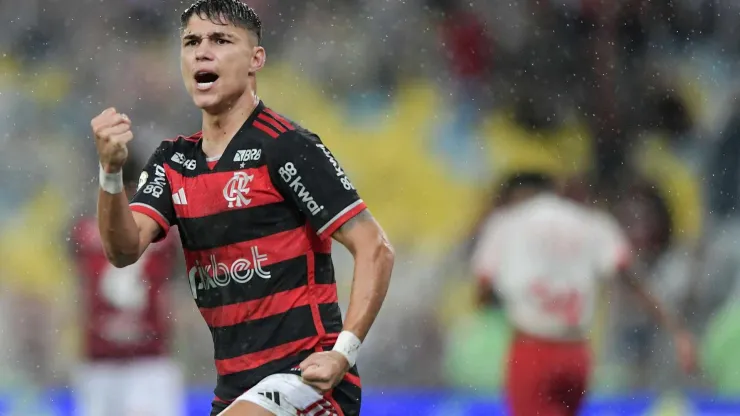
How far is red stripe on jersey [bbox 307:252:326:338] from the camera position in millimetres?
3410

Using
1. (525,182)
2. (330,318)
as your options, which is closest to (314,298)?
(330,318)

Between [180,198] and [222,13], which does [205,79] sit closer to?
[222,13]

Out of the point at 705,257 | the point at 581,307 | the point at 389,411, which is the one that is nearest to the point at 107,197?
the point at 581,307

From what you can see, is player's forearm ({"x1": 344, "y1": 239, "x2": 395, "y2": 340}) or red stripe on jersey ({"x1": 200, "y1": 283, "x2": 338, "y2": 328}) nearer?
player's forearm ({"x1": 344, "y1": 239, "x2": 395, "y2": 340})

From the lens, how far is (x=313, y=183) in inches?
132

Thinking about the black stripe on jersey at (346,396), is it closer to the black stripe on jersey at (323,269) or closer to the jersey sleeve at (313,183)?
the black stripe on jersey at (323,269)

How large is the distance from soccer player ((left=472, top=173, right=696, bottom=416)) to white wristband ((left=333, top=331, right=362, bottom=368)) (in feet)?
11.1

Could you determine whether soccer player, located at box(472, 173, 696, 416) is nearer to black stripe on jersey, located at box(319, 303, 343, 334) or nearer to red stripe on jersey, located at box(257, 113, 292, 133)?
black stripe on jersey, located at box(319, 303, 343, 334)

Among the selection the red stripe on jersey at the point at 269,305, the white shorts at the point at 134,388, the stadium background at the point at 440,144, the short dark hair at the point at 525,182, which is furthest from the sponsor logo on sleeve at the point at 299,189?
the short dark hair at the point at 525,182

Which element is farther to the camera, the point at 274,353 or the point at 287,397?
the point at 274,353

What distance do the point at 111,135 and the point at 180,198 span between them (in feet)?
1.62

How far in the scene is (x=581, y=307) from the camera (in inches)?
274

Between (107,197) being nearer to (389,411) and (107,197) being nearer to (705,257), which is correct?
(389,411)

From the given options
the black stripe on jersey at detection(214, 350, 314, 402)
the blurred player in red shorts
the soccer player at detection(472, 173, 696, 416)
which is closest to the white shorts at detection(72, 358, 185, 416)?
the blurred player in red shorts
